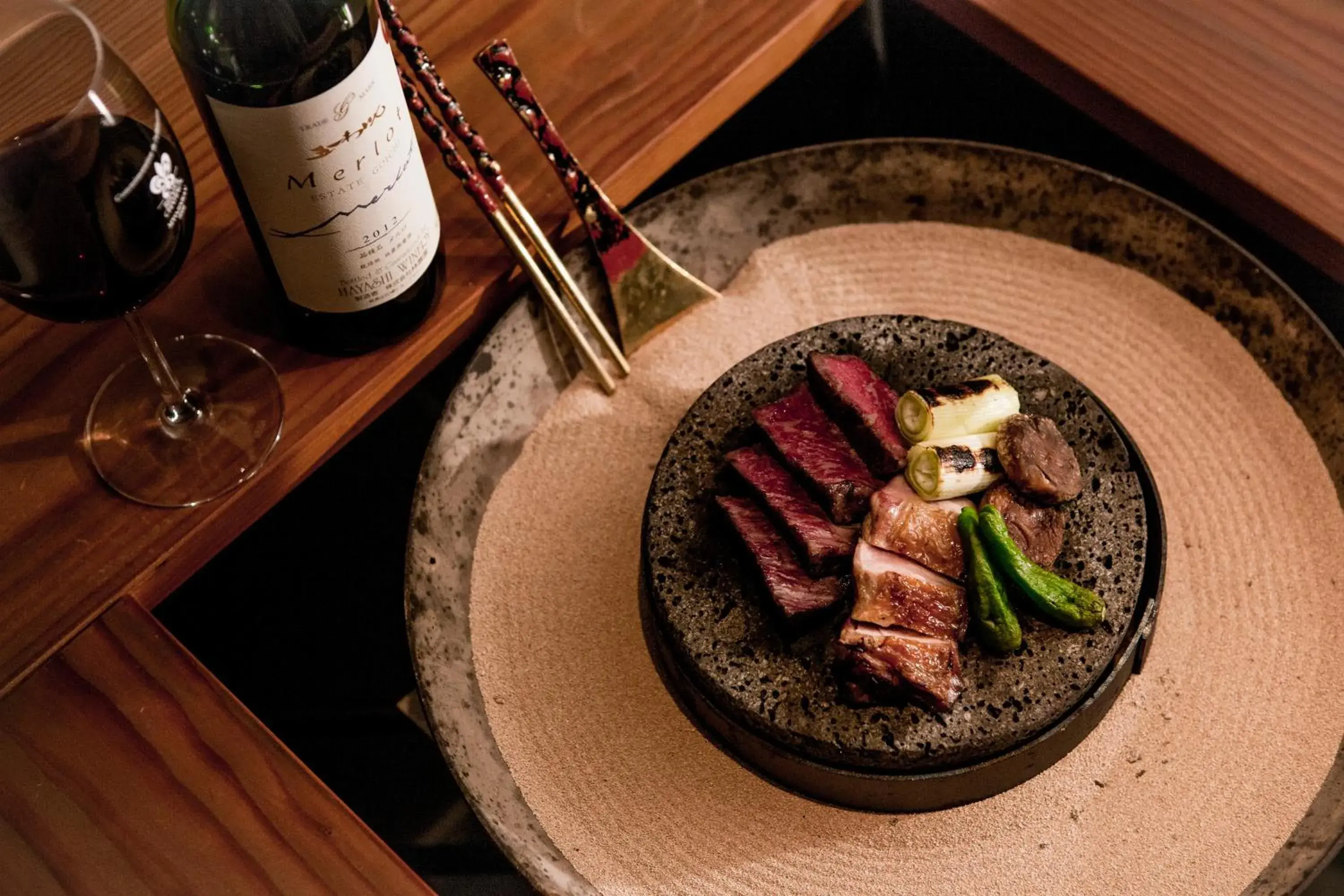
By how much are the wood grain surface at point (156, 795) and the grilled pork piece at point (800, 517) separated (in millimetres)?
503

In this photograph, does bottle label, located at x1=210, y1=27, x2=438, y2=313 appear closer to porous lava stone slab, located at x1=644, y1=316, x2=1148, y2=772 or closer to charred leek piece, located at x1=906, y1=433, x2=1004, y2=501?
porous lava stone slab, located at x1=644, y1=316, x2=1148, y2=772

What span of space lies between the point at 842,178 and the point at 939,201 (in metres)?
0.14

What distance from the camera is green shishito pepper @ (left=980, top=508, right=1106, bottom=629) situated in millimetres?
1205

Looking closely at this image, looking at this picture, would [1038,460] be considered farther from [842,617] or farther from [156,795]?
[156,795]

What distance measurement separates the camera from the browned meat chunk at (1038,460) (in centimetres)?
126

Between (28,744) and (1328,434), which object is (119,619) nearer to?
(28,744)

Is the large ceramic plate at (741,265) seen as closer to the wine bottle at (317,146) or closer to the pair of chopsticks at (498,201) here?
the pair of chopsticks at (498,201)

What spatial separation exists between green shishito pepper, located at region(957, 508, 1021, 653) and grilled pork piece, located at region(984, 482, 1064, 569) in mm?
38

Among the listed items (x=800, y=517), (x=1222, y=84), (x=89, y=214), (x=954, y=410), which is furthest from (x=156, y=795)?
(x=1222, y=84)

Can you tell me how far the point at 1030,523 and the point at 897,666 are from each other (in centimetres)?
22

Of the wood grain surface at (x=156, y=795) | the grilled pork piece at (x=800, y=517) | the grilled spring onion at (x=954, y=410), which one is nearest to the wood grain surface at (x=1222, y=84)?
the grilled spring onion at (x=954, y=410)

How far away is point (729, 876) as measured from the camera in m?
1.26

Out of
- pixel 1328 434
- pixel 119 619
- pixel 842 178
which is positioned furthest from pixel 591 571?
pixel 1328 434

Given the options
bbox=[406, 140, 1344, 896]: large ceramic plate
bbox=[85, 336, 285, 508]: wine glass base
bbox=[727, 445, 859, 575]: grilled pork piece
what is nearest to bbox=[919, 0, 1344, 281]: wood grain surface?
bbox=[406, 140, 1344, 896]: large ceramic plate
